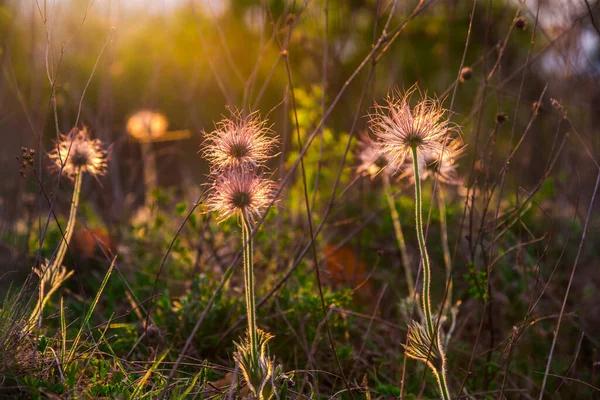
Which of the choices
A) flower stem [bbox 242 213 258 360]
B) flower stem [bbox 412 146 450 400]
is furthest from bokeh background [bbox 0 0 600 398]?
flower stem [bbox 242 213 258 360]

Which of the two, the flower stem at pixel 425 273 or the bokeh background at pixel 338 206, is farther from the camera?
the bokeh background at pixel 338 206

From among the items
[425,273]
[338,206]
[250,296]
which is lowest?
[250,296]

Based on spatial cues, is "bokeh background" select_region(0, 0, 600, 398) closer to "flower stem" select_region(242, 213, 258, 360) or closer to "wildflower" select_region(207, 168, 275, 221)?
"wildflower" select_region(207, 168, 275, 221)

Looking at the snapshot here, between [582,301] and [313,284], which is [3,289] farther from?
[582,301]

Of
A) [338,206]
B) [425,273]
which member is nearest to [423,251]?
[425,273]

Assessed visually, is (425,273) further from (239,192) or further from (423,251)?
(239,192)

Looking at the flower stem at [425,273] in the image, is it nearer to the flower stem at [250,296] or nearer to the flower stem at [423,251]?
the flower stem at [423,251]

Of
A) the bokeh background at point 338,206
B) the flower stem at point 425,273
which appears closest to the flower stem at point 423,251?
the flower stem at point 425,273

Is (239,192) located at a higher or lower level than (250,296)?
higher

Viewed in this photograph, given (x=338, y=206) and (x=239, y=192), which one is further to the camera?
(x=338, y=206)

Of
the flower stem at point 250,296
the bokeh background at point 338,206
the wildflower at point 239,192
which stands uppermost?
the bokeh background at point 338,206

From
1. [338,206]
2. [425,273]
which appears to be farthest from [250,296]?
[338,206]

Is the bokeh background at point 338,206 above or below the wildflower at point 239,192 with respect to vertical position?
above

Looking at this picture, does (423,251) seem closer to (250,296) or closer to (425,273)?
(425,273)
